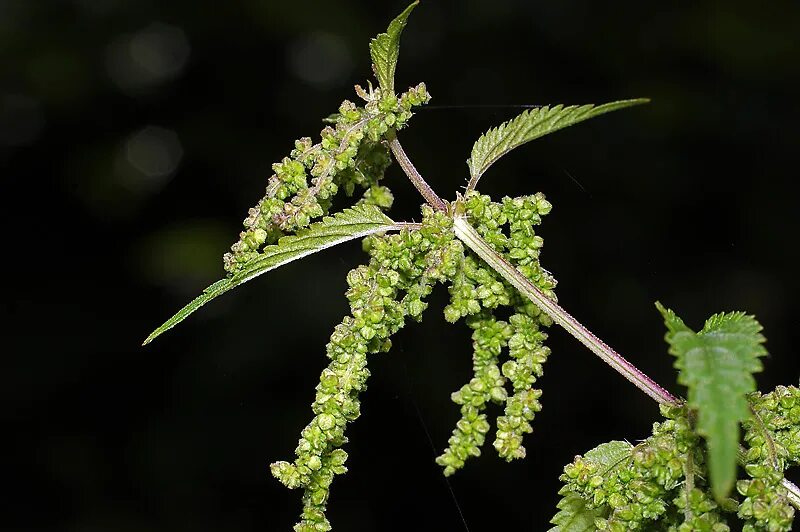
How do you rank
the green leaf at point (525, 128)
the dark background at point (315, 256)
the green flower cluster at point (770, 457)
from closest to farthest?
the green flower cluster at point (770, 457) → the green leaf at point (525, 128) → the dark background at point (315, 256)

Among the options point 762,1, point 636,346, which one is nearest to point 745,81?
point 762,1

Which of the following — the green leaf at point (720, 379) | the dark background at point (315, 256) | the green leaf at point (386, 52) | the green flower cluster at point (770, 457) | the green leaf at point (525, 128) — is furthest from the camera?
the dark background at point (315, 256)

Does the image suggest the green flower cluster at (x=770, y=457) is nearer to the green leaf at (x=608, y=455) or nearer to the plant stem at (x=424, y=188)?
the green leaf at (x=608, y=455)

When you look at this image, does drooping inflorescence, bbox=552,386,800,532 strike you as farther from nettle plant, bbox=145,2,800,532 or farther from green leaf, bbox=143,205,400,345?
green leaf, bbox=143,205,400,345

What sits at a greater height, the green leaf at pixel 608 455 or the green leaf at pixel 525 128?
the green leaf at pixel 525 128

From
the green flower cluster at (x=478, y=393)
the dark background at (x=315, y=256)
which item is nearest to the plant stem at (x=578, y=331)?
the green flower cluster at (x=478, y=393)

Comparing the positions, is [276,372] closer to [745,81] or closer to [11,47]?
[11,47]

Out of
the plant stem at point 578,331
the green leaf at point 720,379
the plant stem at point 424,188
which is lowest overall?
the green leaf at point 720,379

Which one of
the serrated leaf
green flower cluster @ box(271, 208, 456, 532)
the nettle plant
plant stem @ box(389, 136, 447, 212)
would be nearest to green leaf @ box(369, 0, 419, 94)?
the nettle plant
